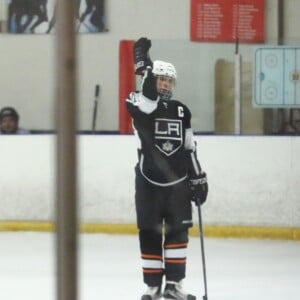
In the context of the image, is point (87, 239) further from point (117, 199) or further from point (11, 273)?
point (11, 273)

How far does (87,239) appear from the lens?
421 inches

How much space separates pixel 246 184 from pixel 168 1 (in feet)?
7.21

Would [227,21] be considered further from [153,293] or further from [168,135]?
[153,293]

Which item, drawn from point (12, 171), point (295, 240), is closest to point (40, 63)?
point (12, 171)

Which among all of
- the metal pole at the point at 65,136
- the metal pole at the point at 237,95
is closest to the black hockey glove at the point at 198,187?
the metal pole at the point at 237,95

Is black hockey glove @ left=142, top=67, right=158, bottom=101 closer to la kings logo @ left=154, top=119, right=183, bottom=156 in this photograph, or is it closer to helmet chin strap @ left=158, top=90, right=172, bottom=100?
helmet chin strap @ left=158, top=90, right=172, bottom=100

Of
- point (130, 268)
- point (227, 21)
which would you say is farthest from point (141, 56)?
point (227, 21)

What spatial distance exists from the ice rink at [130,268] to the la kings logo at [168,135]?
883 mm

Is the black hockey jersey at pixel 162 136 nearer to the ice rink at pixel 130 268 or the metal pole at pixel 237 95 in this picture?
the ice rink at pixel 130 268

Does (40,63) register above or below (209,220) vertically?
above

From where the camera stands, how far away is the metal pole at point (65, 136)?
330cm

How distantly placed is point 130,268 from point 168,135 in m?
2.18

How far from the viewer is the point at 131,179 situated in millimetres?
10898

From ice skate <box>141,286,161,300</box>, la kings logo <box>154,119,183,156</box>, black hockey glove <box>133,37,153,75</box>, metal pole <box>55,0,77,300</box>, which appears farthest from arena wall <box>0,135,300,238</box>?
metal pole <box>55,0,77,300</box>
